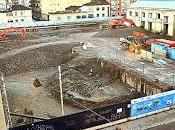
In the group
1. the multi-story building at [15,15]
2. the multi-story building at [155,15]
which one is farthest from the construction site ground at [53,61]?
the multi-story building at [15,15]

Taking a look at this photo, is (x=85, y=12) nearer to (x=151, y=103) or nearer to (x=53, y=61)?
(x=53, y=61)

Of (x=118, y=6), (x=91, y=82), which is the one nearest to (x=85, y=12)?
(x=118, y=6)

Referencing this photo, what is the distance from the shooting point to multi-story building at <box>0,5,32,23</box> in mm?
75812

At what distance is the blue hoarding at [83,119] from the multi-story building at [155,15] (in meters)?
33.9

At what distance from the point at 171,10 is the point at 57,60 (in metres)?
23.4

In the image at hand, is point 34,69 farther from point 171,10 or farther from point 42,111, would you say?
point 171,10

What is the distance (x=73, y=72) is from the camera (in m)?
40.0

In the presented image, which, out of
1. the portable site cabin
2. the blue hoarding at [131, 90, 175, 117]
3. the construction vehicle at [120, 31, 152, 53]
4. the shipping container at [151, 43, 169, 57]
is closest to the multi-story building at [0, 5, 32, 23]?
the construction vehicle at [120, 31, 152, 53]

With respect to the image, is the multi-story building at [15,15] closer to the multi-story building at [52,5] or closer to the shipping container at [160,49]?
the multi-story building at [52,5]

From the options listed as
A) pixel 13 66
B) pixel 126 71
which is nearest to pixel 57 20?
pixel 13 66

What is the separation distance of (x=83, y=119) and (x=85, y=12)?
5684cm

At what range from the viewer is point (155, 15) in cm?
6147

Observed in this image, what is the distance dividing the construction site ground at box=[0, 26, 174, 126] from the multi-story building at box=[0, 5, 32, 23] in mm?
13651

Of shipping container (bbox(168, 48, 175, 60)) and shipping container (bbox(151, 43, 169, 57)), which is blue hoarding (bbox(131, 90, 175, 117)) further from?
shipping container (bbox(151, 43, 169, 57))
